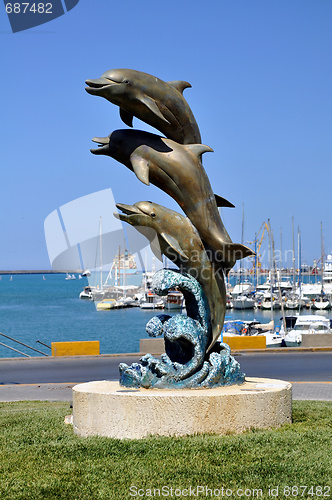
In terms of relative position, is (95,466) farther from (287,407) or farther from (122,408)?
(287,407)

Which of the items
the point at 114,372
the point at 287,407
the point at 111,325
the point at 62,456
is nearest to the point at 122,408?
the point at 62,456

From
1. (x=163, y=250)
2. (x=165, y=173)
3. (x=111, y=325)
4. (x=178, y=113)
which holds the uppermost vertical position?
(x=178, y=113)

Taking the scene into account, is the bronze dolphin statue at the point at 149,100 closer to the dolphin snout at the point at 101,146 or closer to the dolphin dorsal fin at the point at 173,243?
the dolphin snout at the point at 101,146

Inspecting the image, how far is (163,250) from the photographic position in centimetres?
1099

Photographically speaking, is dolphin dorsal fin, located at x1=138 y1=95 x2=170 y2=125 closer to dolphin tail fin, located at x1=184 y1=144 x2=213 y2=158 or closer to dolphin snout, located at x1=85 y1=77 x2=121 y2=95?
dolphin snout, located at x1=85 y1=77 x2=121 y2=95

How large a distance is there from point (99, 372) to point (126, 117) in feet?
34.6

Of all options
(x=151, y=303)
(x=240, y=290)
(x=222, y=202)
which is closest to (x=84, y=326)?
(x=151, y=303)

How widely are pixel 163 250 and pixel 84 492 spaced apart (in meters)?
4.93

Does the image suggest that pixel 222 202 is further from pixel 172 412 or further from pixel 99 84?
pixel 172 412

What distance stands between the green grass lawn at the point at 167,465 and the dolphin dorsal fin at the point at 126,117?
17.5 ft

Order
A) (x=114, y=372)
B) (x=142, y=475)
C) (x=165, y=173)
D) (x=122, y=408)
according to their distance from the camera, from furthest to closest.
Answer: (x=114, y=372) → (x=165, y=173) → (x=122, y=408) → (x=142, y=475)

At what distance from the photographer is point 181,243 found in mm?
10984

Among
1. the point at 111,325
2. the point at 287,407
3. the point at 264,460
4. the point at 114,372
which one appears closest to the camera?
the point at 264,460

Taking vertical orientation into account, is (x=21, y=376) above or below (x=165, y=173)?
below
